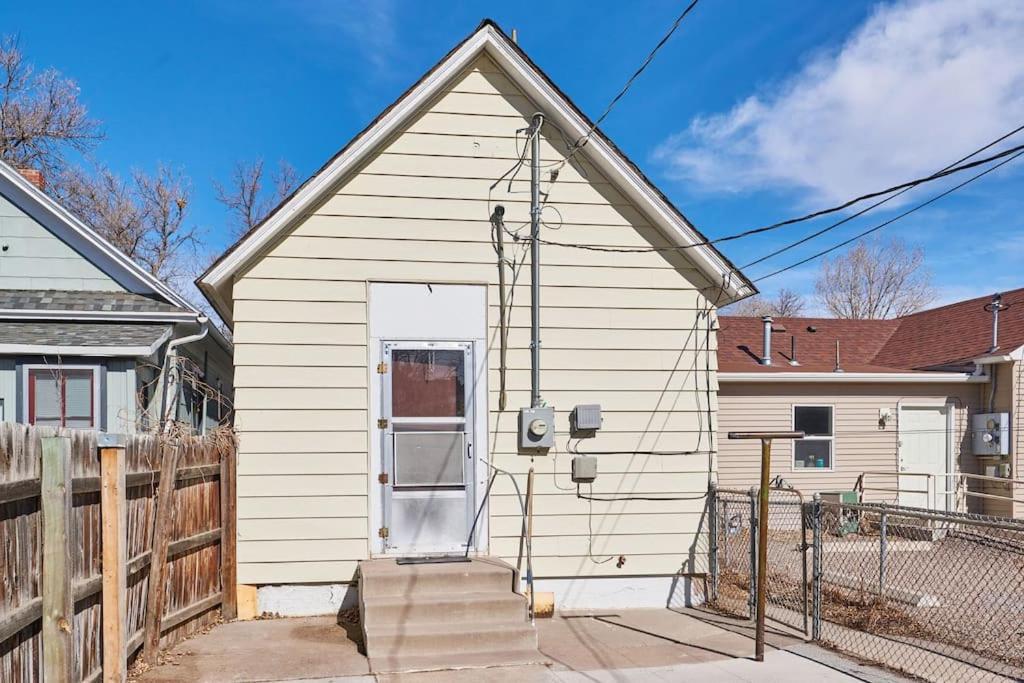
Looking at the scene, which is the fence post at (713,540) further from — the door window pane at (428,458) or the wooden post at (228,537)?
the wooden post at (228,537)

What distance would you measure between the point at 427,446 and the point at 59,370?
3.99 metres

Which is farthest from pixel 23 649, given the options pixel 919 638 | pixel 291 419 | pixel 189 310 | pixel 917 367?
pixel 917 367

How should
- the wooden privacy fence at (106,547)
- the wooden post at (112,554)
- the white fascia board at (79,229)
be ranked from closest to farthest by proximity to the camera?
1. the wooden privacy fence at (106,547)
2. the wooden post at (112,554)
3. the white fascia board at (79,229)

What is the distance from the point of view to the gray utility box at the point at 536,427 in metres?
7.19

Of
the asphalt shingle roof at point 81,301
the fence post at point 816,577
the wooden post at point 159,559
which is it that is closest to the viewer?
the wooden post at point 159,559

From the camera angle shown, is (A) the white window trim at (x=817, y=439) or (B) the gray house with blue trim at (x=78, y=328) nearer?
(B) the gray house with blue trim at (x=78, y=328)

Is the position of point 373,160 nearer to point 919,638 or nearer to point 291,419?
point 291,419

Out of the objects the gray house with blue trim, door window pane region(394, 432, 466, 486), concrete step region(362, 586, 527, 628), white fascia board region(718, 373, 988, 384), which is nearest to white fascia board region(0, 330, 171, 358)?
the gray house with blue trim

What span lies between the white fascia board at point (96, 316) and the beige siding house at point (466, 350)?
892 millimetres

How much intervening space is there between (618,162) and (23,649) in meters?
Result: 5.90

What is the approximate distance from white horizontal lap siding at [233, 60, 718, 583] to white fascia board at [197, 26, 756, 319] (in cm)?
15

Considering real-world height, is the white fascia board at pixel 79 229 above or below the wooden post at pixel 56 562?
above

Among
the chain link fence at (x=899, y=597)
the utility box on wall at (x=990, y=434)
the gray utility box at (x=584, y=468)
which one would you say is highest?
the gray utility box at (x=584, y=468)

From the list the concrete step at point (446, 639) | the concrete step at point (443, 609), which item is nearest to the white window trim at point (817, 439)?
the concrete step at point (443, 609)
